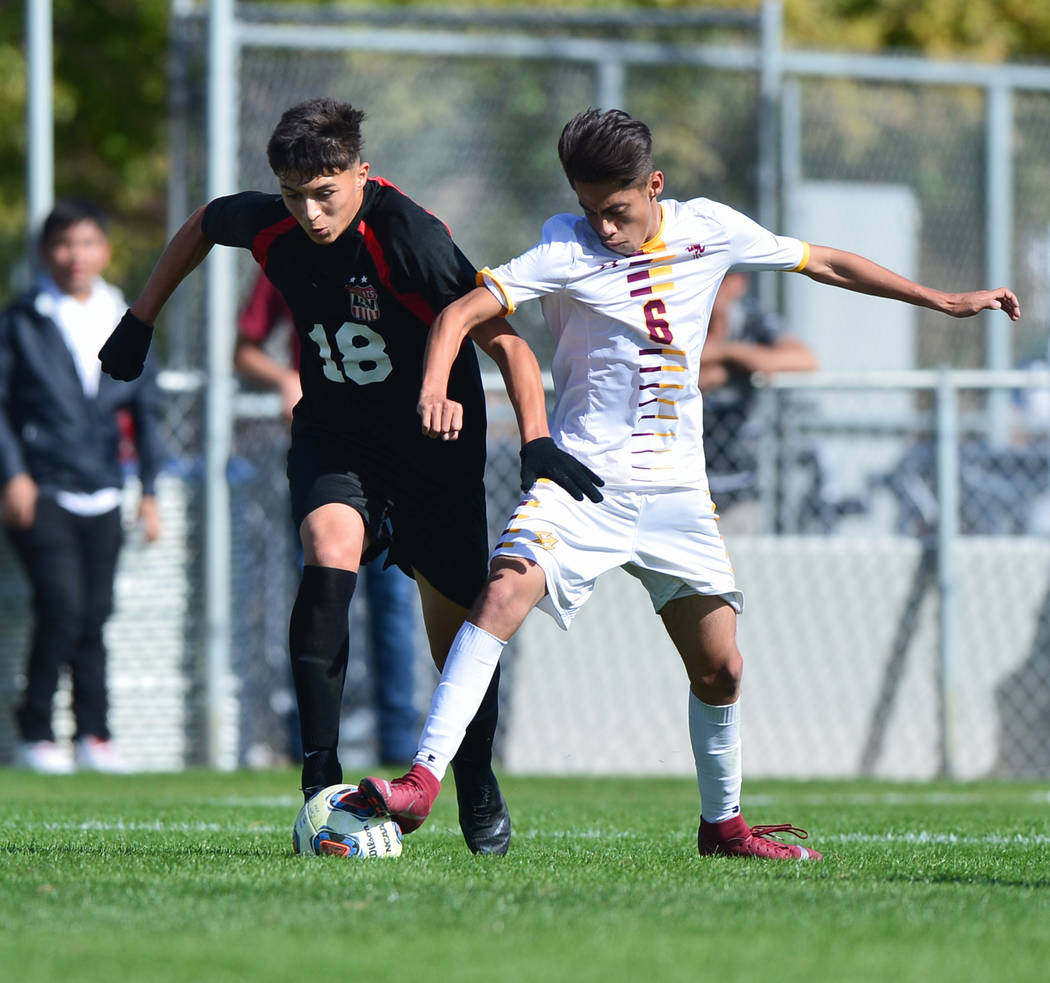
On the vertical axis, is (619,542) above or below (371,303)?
below

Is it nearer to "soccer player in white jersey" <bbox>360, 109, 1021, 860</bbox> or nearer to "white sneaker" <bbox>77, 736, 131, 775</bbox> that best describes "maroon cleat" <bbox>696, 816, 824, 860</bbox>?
"soccer player in white jersey" <bbox>360, 109, 1021, 860</bbox>

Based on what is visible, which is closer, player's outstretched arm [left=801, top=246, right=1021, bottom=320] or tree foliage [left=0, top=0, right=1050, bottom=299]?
player's outstretched arm [left=801, top=246, right=1021, bottom=320]

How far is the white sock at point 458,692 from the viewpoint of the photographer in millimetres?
4468

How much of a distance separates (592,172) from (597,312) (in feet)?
1.16

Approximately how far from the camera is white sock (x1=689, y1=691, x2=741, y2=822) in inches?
196

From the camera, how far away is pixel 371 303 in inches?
191

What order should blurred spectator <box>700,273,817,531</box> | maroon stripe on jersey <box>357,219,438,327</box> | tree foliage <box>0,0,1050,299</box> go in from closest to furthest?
maroon stripe on jersey <box>357,219,438,327</box> < blurred spectator <box>700,273,817,531</box> < tree foliage <box>0,0,1050,299</box>

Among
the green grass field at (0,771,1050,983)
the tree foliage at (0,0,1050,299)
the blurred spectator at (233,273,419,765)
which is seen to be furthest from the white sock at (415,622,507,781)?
the tree foliage at (0,0,1050,299)

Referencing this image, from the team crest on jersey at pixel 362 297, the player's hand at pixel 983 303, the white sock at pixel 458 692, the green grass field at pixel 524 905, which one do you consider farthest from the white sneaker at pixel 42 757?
the player's hand at pixel 983 303

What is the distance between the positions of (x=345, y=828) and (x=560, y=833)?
1369 mm

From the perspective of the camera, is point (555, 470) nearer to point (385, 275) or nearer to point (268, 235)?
point (385, 275)

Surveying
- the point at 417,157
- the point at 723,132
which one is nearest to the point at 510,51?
the point at 417,157

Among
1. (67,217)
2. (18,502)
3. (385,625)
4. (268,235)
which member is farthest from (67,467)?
(268,235)

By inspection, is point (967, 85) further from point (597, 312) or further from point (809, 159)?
point (597, 312)
